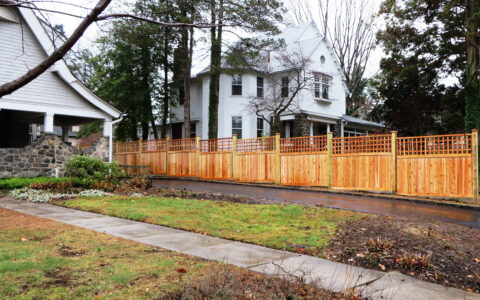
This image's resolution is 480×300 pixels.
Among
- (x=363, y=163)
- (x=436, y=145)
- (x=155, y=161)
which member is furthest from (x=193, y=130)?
(x=436, y=145)

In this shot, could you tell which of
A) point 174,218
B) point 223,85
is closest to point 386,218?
point 174,218

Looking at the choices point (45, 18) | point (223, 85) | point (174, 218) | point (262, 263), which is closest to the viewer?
point (45, 18)

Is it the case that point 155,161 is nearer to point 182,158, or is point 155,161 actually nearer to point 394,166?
point 182,158

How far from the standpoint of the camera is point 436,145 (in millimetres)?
12477

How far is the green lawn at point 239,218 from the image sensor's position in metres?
6.43

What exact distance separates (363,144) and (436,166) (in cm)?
273

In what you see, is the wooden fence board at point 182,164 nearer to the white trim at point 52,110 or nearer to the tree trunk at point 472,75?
the white trim at point 52,110

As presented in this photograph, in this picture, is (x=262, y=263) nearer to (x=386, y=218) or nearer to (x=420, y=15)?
(x=386, y=218)

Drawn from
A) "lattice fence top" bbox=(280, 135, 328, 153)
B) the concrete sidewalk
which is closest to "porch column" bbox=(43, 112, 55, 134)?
the concrete sidewalk

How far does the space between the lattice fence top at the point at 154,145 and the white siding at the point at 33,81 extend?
6.94 metres

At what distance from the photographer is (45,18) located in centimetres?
423

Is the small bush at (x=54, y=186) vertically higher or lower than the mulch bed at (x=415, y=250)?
higher

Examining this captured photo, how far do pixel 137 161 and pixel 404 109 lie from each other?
64.6 feet

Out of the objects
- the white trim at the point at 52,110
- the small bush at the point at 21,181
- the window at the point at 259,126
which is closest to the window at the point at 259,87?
the window at the point at 259,126
